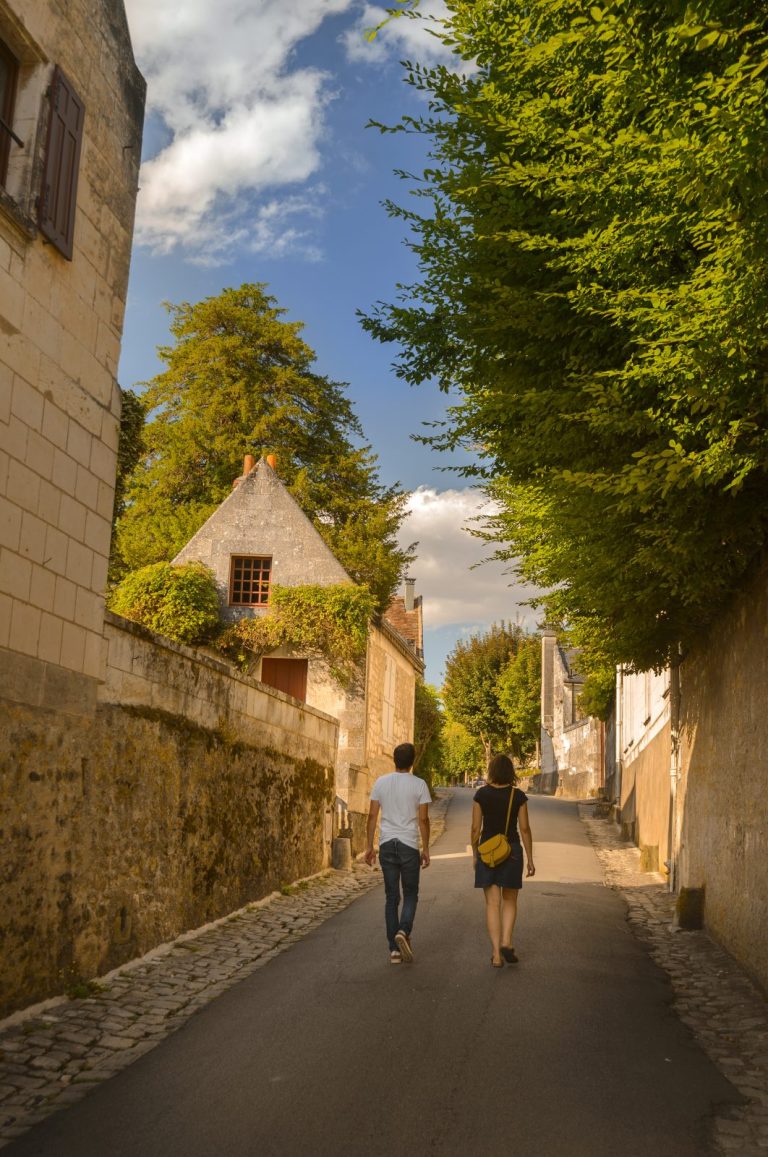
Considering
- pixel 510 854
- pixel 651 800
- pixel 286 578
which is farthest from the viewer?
pixel 286 578

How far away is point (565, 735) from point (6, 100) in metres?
40.6

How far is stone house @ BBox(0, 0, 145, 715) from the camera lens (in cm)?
667

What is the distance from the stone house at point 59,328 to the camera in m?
6.67

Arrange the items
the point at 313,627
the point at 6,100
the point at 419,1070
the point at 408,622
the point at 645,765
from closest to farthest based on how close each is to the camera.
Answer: the point at 419,1070, the point at 6,100, the point at 645,765, the point at 313,627, the point at 408,622

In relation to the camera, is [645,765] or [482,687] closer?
[645,765]

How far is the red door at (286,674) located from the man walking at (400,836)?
13372 millimetres

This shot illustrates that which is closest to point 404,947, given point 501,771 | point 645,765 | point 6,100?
point 501,771

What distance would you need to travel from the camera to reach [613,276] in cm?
560

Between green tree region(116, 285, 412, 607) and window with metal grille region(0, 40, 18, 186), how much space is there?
20.9 m

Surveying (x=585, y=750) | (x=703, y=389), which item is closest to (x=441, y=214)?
(x=703, y=389)

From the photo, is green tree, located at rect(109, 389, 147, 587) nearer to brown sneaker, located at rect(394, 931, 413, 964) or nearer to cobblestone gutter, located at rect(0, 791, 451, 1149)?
cobblestone gutter, located at rect(0, 791, 451, 1149)

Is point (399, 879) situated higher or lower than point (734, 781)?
lower

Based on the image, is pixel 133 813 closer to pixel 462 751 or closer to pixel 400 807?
pixel 400 807

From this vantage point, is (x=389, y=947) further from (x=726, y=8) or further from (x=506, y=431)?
(x=726, y=8)
